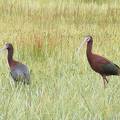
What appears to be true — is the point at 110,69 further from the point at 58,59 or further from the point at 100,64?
the point at 58,59

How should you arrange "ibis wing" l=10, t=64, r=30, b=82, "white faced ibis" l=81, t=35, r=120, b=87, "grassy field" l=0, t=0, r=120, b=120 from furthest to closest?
1. "white faced ibis" l=81, t=35, r=120, b=87
2. "ibis wing" l=10, t=64, r=30, b=82
3. "grassy field" l=0, t=0, r=120, b=120

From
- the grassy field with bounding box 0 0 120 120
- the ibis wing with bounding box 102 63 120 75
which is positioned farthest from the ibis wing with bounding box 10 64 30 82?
the ibis wing with bounding box 102 63 120 75

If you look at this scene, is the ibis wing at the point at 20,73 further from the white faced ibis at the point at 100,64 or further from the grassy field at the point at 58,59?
the white faced ibis at the point at 100,64

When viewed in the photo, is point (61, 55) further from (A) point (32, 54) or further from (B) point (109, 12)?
(B) point (109, 12)

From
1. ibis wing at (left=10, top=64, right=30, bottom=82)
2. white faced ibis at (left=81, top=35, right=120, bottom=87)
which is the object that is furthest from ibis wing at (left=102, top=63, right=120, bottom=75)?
ibis wing at (left=10, top=64, right=30, bottom=82)

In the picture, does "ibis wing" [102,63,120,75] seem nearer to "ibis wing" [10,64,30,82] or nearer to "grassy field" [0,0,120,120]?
"grassy field" [0,0,120,120]

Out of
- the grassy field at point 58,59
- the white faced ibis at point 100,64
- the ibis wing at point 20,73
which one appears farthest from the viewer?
the white faced ibis at point 100,64

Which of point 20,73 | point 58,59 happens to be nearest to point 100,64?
point 20,73

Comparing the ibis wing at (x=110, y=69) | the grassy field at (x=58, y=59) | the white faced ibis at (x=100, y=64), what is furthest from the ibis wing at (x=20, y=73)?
the ibis wing at (x=110, y=69)

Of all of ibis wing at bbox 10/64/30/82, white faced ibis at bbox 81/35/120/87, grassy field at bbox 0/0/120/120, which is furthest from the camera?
white faced ibis at bbox 81/35/120/87

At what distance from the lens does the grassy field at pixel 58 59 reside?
389 cm

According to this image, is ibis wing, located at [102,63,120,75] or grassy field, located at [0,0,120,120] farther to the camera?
ibis wing, located at [102,63,120,75]

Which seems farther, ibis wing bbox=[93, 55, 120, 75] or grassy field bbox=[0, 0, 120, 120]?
ibis wing bbox=[93, 55, 120, 75]

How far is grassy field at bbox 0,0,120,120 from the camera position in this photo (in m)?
3.89
